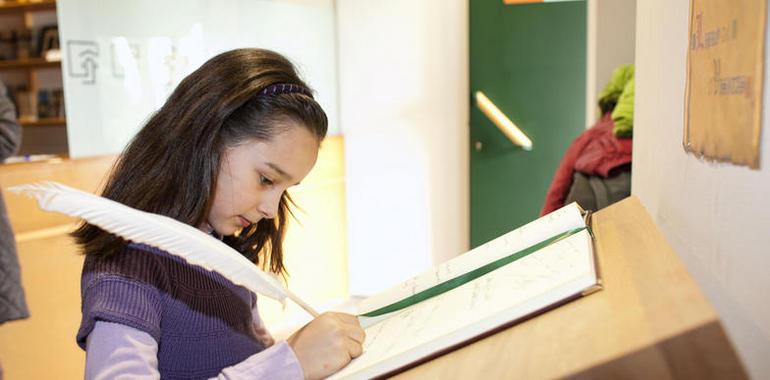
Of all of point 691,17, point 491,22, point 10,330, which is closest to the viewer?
point 691,17

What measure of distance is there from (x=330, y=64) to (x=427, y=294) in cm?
349

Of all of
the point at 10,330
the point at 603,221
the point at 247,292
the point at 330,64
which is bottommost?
the point at 10,330

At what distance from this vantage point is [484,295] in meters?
0.81

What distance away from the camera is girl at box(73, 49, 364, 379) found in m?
1.03

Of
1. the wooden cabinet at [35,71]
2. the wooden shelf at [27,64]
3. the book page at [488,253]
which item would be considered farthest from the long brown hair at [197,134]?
the wooden shelf at [27,64]

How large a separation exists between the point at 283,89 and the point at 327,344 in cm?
47

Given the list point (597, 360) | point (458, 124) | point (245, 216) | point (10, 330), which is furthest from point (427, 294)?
point (458, 124)

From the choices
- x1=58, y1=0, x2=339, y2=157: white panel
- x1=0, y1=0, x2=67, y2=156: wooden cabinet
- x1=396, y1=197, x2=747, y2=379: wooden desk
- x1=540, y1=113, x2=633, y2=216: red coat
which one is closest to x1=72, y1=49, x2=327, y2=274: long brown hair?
x1=396, y1=197, x2=747, y2=379: wooden desk

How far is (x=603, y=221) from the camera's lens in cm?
114

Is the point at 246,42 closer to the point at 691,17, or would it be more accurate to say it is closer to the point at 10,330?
the point at 10,330

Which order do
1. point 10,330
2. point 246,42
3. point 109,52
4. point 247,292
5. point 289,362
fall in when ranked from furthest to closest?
point 246,42
point 109,52
point 10,330
point 247,292
point 289,362

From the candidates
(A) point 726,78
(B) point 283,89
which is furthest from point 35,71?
(A) point 726,78

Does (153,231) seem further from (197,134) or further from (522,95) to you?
(522,95)

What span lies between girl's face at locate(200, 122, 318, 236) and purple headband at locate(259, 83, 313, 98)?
8 cm
